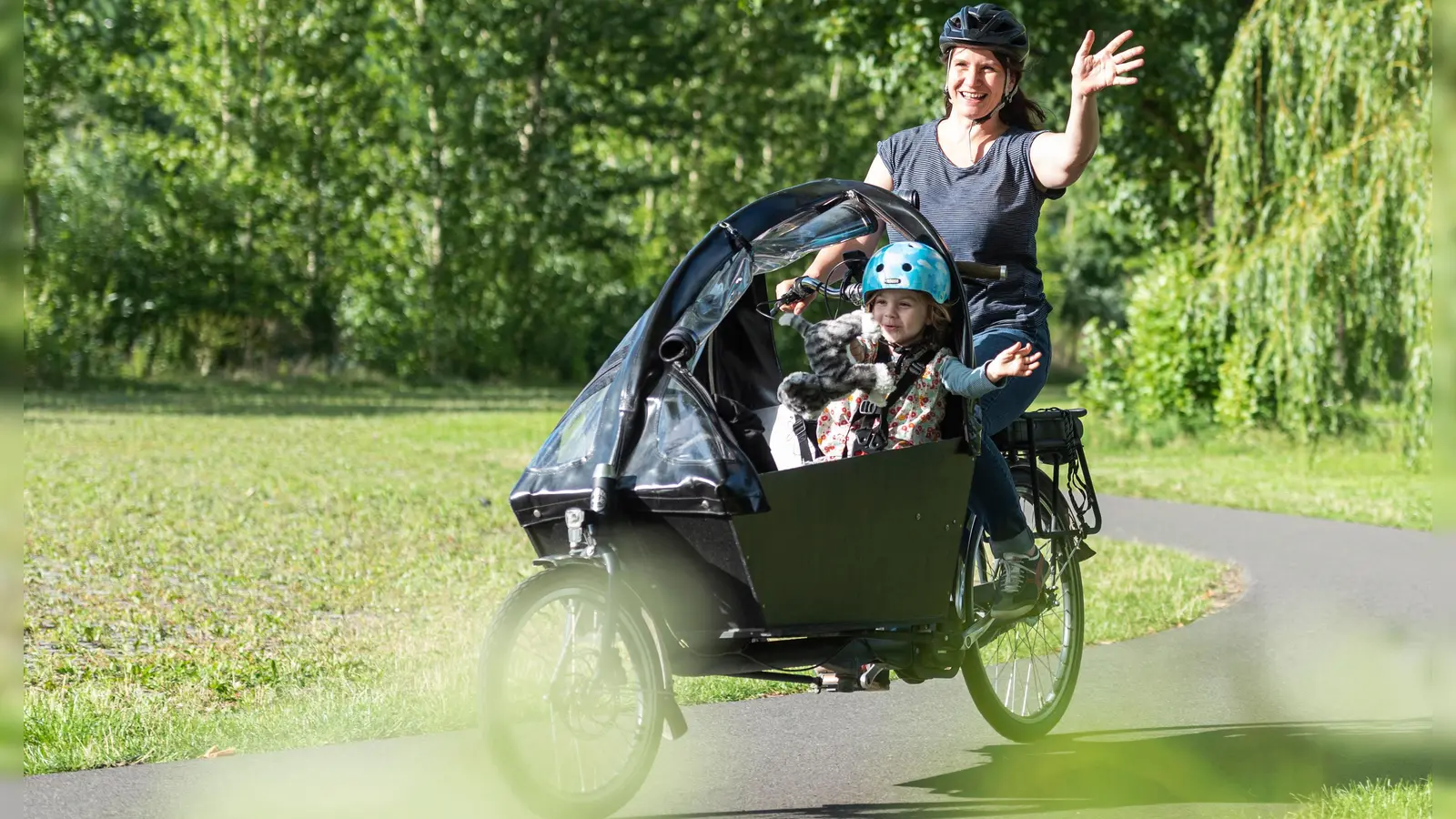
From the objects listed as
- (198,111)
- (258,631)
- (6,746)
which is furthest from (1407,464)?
(198,111)

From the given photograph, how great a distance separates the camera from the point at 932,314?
4750 millimetres

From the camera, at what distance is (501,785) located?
4867mm

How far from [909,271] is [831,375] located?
1.12ft

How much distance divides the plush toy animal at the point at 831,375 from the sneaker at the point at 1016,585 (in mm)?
945

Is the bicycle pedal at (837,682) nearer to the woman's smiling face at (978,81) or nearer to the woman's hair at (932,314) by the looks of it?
the woman's hair at (932,314)

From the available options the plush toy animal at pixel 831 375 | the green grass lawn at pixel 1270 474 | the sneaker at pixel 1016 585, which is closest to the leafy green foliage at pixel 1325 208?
the green grass lawn at pixel 1270 474

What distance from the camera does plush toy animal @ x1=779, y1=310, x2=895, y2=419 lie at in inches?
180

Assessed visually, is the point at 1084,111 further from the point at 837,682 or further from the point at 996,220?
the point at 837,682

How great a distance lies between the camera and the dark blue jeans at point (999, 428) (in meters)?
5.12

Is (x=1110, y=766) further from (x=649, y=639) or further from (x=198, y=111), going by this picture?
(x=198, y=111)

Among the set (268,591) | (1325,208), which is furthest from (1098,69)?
(1325,208)

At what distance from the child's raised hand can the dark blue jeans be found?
1.79 feet

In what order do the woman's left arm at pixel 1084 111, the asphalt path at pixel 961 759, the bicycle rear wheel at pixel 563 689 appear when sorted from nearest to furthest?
1. the bicycle rear wheel at pixel 563 689
2. the asphalt path at pixel 961 759
3. the woman's left arm at pixel 1084 111

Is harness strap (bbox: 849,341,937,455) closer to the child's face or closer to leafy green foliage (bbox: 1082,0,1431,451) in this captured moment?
the child's face
